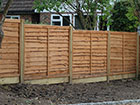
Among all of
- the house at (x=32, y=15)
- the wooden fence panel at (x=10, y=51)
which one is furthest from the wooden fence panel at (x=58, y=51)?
the house at (x=32, y=15)

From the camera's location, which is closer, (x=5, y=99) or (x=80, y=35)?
(x=5, y=99)

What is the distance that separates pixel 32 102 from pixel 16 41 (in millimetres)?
2673

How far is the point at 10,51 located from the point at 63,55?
2213 millimetres

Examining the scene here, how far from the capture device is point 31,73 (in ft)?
A: 32.5

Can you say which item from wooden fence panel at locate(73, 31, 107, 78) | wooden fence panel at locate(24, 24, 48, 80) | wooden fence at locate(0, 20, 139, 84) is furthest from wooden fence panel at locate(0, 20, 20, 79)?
wooden fence panel at locate(73, 31, 107, 78)

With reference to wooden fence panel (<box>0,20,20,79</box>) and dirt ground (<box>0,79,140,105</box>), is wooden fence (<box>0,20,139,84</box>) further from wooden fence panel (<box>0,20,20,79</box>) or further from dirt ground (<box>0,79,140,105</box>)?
dirt ground (<box>0,79,140,105</box>)

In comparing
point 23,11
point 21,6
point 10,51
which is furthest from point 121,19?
point 10,51

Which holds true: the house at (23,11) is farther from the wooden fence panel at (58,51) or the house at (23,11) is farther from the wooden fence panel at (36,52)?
the wooden fence panel at (36,52)

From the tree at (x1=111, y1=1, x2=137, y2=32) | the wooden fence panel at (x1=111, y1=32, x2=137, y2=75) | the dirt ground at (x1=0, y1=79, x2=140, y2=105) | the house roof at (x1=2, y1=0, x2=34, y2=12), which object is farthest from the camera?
the house roof at (x1=2, y1=0, x2=34, y2=12)

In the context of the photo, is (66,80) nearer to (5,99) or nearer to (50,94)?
(50,94)

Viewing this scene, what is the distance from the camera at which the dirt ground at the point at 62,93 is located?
7.64 meters

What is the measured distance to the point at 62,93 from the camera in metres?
9.31

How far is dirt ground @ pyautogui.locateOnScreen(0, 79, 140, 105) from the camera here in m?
7.64

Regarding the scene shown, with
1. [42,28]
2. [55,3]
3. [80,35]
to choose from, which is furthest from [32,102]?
Answer: [55,3]
